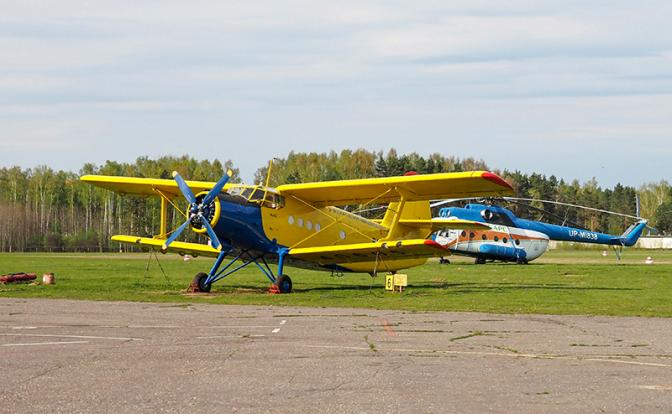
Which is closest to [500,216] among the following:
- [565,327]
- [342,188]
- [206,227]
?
[342,188]

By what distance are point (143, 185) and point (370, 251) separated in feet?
24.9

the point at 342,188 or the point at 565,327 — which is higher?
the point at 342,188

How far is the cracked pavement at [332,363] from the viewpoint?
8547 millimetres

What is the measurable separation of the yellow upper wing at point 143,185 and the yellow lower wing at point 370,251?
12.2 feet

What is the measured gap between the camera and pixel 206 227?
24.3m

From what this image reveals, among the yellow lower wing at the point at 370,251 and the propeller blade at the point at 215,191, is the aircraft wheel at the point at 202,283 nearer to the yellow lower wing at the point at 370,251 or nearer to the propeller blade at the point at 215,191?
the propeller blade at the point at 215,191

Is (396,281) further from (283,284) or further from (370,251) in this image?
(283,284)

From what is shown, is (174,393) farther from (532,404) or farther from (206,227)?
(206,227)

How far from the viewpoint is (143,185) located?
28.6 m

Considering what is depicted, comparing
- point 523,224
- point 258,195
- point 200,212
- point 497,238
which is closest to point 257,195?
point 258,195

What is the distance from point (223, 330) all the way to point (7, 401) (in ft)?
22.1

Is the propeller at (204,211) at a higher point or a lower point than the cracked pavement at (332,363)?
higher

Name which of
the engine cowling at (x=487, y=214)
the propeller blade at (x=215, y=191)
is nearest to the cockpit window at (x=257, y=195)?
the propeller blade at (x=215, y=191)

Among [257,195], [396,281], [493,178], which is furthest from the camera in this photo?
[257,195]
